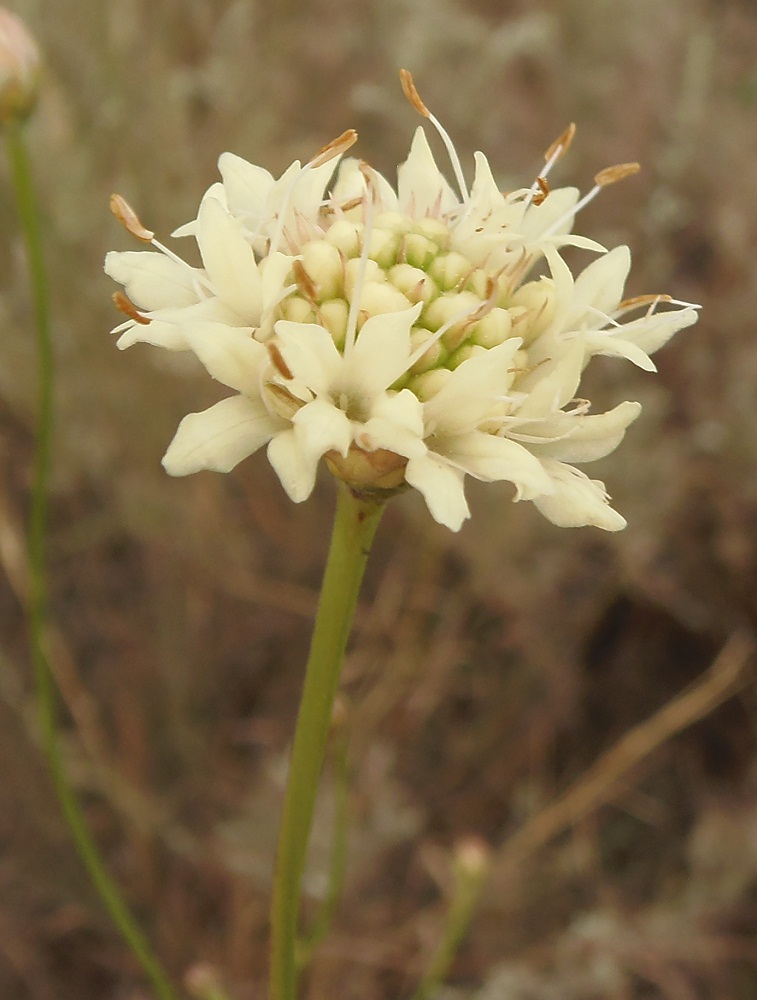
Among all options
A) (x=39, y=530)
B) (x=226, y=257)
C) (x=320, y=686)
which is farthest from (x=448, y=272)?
(x=39, y=530)

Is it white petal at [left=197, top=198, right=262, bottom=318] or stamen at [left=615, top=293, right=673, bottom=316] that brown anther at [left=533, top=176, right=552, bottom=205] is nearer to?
stamen at [left=615, top=293, right=673, bottom=316]

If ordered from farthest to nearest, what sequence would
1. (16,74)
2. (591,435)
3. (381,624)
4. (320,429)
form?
(381,624) → (16,74) → (591,435) → (320,429)

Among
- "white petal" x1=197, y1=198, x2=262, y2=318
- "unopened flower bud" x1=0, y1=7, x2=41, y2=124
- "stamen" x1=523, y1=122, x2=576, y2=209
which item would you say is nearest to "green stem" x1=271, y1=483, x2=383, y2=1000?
"white petal" x1=197, y1=198, x2=262, y2=318

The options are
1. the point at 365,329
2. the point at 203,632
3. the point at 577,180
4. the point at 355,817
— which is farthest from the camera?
the point at 577,180

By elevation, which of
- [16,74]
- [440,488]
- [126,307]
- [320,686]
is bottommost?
[320,686]

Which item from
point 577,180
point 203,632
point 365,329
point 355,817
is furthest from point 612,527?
point 577,180

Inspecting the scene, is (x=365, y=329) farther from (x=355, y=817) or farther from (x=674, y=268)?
(x=674, y=268)

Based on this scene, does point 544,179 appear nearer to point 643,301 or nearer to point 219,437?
point 643,301

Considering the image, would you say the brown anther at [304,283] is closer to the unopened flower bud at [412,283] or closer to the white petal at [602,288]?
the unopened flower bud at [412,283]
